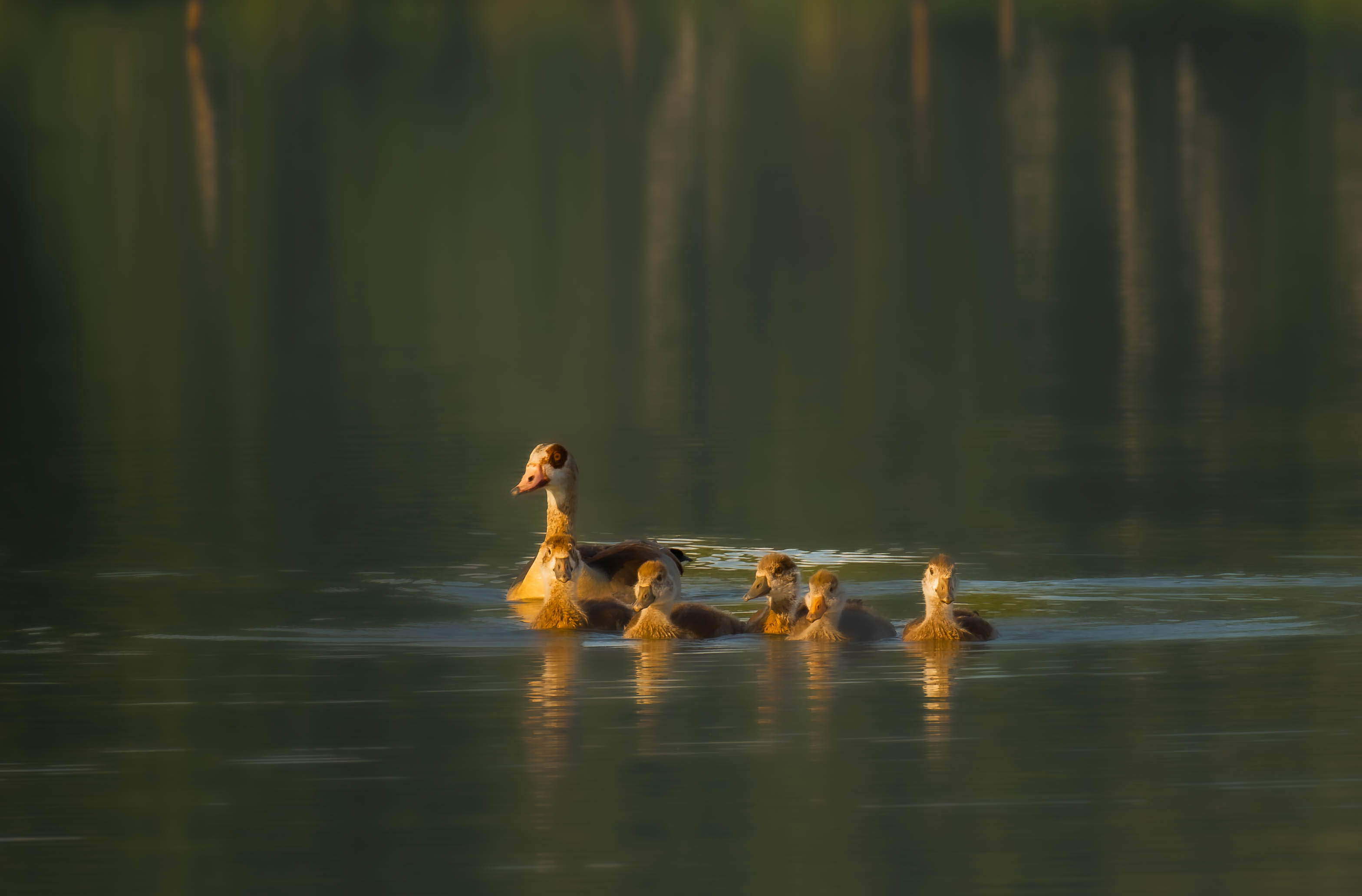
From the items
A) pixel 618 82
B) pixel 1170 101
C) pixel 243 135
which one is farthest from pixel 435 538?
pixel 618 82

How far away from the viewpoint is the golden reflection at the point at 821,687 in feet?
40.4

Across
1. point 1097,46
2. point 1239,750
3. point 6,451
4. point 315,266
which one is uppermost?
point 1097,46

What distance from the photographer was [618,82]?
284 ft

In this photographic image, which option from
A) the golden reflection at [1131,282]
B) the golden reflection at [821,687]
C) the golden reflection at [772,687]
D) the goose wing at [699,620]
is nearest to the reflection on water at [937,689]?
the golden reflection at [821,687]

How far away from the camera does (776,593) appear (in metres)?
15.2

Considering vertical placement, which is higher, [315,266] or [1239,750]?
[315,266]

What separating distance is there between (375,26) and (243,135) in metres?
47.2

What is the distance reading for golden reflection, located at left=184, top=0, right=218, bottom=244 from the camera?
2156 inches

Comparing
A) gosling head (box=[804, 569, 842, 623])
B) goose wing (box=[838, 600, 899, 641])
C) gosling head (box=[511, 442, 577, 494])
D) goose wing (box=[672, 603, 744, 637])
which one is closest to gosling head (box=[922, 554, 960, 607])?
goose wing (box=[838, 600, 899, 641])

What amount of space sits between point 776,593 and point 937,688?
77.4 inches

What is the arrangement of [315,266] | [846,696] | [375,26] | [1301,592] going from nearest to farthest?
[846,696] < [1301,592] < [315,266] < [375,26]

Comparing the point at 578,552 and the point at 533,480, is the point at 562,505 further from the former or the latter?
the point at 578,552

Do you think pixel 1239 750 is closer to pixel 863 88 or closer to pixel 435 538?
pixel 435 538

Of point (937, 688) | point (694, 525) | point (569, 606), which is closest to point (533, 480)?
point (569, 606)
